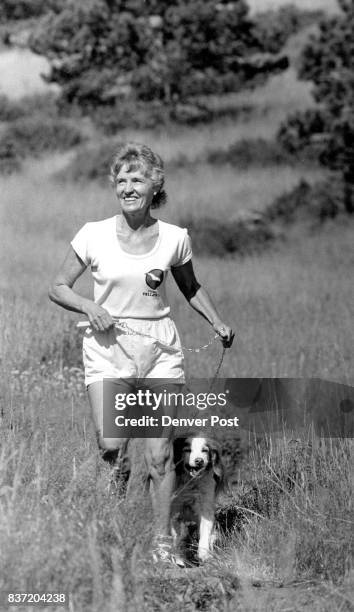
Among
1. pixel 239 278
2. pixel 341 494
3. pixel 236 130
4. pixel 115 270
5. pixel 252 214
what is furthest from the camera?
pixel 236 130

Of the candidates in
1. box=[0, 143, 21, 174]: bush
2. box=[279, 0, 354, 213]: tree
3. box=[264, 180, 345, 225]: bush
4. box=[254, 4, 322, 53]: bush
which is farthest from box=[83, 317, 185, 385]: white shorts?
box=[254, 4, 322, 53]: bush

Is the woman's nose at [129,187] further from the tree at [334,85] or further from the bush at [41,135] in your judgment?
the bush at [41,135]

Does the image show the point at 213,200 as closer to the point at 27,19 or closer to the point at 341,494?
the point at 27,19

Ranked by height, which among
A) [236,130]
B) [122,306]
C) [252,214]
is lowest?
[122,306]

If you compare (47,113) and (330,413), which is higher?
(47,113)

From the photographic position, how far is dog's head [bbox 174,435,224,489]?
549 centimetres

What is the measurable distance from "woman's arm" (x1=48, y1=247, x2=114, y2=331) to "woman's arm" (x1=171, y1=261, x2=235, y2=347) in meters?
0.50

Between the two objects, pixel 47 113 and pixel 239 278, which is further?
pixel 47 113

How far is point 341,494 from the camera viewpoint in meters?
5.58

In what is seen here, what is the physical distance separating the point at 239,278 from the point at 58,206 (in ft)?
22.6

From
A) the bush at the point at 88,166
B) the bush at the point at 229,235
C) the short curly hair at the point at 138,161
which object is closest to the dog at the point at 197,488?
the short curly hair at the point at 138,161

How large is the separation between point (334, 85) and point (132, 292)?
16452 millimetres

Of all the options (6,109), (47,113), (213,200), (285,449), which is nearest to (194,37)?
(213,200)

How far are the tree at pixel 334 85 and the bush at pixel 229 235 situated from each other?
1852mm
